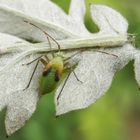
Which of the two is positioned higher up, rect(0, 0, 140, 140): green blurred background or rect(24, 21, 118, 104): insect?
rect(24, 21, 118, 104): insect

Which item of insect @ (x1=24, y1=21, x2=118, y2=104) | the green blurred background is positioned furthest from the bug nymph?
the green blurred background

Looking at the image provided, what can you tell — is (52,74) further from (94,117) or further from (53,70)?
(94,117)

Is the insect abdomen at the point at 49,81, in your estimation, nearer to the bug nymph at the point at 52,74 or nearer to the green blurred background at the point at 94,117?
the bug nymph at the point at 52,74

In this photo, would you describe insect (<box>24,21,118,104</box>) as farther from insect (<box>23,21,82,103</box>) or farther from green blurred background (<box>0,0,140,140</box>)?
green blurred background (<box>0,0,140,140</box>)

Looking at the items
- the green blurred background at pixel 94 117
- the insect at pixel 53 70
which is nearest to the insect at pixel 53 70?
the insect at pixel 53 70

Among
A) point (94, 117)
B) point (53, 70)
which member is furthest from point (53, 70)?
point (94, 117)

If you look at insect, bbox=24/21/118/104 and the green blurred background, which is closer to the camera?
insect, bbox=24/21/118/104

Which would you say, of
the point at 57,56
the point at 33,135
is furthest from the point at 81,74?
the point at 33,135
